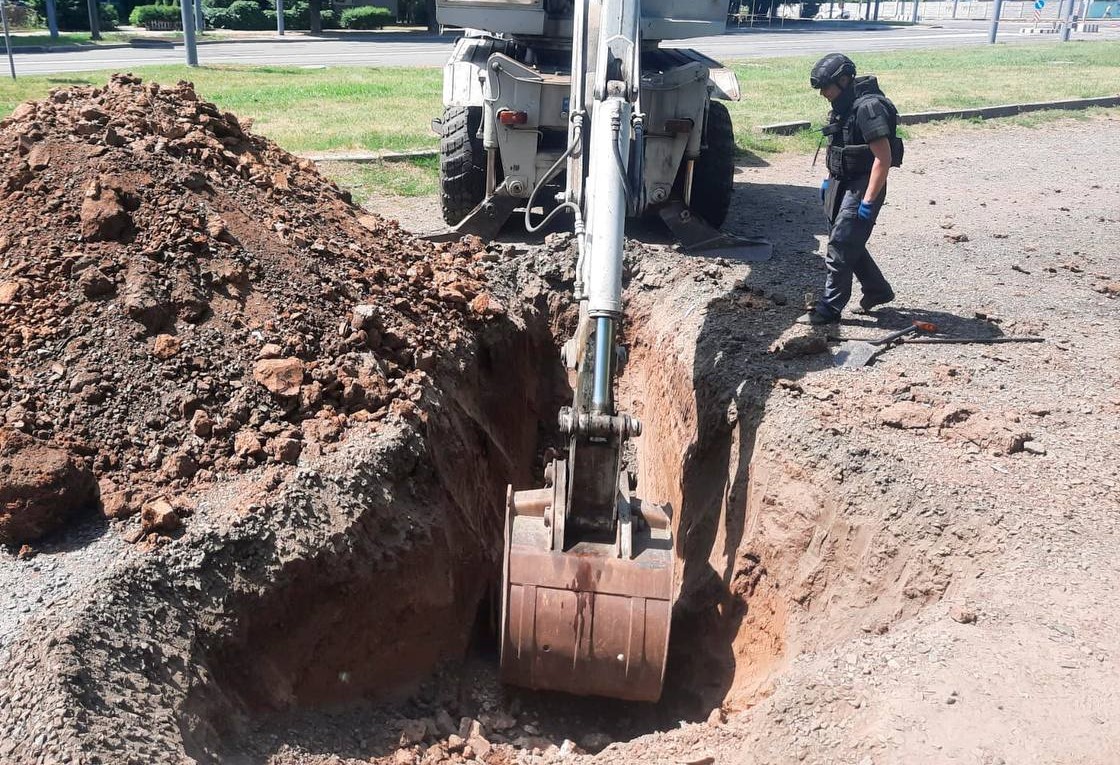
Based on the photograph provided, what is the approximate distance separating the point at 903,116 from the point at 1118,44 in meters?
21.9

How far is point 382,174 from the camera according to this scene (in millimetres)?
11781

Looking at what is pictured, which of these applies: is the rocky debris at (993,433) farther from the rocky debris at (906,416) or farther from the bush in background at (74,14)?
the bush in background at (74,14)

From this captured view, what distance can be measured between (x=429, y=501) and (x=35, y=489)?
1808mm

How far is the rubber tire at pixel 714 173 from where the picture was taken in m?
9.54

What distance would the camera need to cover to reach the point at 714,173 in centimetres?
955

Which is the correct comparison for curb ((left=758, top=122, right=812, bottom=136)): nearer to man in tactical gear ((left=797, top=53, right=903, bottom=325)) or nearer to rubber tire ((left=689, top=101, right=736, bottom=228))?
rubber tire ((left=689, top=101, right=736, bottom=228))

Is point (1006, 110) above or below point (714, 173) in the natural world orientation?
above

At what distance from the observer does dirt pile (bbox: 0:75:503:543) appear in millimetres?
4500

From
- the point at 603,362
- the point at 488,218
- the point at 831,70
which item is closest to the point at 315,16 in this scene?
the point at 488,218

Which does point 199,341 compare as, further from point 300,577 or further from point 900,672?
point 900,672

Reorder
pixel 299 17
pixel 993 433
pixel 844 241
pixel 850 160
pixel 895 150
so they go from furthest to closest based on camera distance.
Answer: pixel 299 17, pixel 844 241, pixel 850 160, pixel 895 150, pixel 993 433

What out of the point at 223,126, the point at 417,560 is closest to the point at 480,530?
the point at 417,560

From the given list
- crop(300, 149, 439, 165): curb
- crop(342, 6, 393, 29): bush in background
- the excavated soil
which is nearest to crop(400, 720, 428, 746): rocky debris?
the excavated soil

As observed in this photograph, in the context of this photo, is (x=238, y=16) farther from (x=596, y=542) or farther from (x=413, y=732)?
(x=413, y=732)
